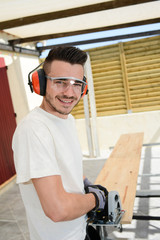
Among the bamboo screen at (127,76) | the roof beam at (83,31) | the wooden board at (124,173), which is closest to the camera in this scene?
the wooden board at (124,173)

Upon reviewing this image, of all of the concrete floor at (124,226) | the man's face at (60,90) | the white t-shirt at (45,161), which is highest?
the man's face at (60,90)

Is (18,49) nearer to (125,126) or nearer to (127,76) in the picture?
(127,76)

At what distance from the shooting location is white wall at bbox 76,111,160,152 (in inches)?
273

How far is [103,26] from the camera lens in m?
5.59

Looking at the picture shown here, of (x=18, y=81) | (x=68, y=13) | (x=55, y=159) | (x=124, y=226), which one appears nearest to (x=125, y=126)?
(x=18, y=81)

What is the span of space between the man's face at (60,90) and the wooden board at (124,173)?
1263mm

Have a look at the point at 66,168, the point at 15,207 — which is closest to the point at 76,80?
the point at 66,168

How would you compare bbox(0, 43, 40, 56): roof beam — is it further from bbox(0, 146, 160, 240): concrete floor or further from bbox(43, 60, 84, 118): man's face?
bbox(43, 60, 84, 118): man's face

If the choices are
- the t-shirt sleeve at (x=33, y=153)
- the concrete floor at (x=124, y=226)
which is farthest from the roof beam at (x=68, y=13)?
the t-shirt sleeve at (x=33, y=153)

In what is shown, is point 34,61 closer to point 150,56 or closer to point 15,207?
point 150,56

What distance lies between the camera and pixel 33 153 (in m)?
1.00

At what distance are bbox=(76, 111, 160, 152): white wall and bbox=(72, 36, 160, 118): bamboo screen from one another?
27 cm

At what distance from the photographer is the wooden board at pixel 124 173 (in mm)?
2295

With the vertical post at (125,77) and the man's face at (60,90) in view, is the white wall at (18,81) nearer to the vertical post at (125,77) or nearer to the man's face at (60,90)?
the vertical post at (125,77)
